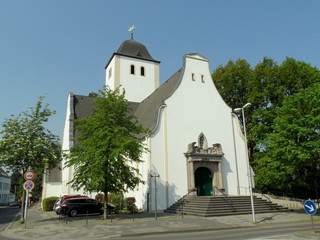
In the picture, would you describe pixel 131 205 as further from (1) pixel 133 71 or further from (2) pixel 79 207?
(1) pixel 133 71

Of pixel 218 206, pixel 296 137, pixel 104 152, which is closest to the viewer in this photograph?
pixel 104 152

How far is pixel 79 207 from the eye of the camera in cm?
2109

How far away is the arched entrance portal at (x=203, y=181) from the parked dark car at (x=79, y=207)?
755cm

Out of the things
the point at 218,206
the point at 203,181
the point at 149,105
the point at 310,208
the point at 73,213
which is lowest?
the point at 73,213

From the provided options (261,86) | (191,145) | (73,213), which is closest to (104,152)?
(73,213)

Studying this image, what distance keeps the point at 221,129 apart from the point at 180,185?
6958 mm

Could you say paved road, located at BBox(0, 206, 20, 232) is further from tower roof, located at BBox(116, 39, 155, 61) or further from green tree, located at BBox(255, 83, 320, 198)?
tower roof, located at BBox(116, 39, 155, 61)

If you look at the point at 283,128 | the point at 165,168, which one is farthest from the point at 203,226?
the point at 283,128

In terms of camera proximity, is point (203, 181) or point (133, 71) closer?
point (203, 181)

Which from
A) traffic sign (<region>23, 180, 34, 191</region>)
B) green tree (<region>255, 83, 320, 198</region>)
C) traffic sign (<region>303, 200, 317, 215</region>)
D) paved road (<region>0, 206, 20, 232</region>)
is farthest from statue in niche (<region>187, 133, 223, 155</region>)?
paved road (<region>0, 206, 20, 232</region>)

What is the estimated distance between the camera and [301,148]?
62.7 ft

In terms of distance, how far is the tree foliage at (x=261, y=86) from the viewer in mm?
29109

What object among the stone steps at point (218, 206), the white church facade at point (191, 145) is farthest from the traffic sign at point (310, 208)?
the white church facade at point (191, 145)

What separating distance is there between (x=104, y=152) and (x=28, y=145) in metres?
5.59
